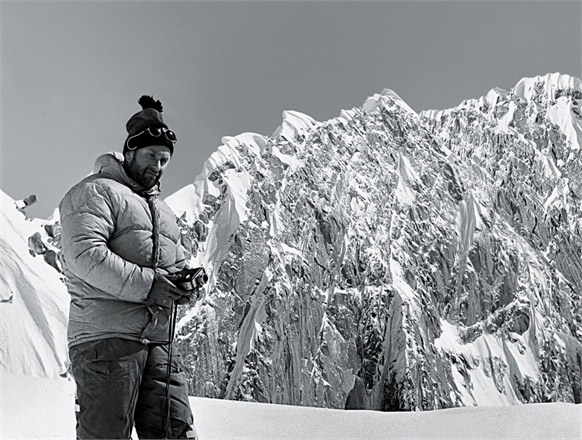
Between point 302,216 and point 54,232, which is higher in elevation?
point 302,216

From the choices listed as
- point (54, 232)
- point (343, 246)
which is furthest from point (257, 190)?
point (54, 232)

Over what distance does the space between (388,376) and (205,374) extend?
87.0ft

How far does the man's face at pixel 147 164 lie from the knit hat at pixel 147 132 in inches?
1.0

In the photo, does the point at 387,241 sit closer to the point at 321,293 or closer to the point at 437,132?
the point at 321,293

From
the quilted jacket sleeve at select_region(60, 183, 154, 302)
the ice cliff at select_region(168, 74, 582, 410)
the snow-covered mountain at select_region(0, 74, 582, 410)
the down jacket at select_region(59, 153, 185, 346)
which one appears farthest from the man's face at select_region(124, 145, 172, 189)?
the ice cliff at select_region(168, 74, 582, 410)

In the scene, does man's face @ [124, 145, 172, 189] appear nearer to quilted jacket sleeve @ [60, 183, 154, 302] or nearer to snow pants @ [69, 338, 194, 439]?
quilted jacket sleeve @ [60, 183, 154, 302]

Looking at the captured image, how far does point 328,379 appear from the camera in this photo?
103m

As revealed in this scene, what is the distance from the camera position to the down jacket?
2.79 meters

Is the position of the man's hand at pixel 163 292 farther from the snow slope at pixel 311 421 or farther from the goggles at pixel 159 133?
the snow slope at pixel 311 421

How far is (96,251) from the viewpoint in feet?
9.14

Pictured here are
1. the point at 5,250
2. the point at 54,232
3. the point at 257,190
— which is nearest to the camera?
the point at 5,250

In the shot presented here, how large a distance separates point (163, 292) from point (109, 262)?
0.82 ft

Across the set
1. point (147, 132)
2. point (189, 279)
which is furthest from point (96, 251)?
point (147, 132)

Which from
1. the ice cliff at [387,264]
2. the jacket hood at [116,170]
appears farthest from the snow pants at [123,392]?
the ice cliff at [387,264]
